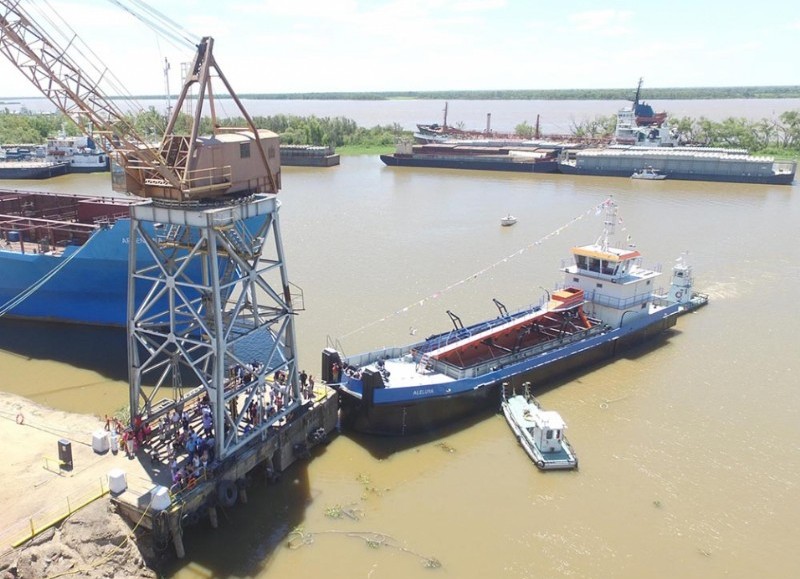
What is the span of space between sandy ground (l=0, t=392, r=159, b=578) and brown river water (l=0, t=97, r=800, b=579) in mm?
1617

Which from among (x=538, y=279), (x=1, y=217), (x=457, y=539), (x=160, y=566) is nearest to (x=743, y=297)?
(x=538, y=279)

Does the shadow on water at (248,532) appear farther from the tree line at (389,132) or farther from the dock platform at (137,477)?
the tree line at (389,132)

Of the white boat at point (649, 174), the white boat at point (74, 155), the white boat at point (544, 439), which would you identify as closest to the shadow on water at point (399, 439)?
the white boat at point (544, 439)

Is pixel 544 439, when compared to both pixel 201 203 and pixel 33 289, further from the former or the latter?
pixel 33 289

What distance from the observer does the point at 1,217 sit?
2942 cm

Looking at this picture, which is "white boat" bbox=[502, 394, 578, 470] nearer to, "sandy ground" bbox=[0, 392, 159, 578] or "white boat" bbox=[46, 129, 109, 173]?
"sandy ground" bbox=[0, 392, 159, 578]

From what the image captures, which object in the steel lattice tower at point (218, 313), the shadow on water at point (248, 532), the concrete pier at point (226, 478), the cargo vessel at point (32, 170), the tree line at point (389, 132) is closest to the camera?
the concrete pier at point (226, 478)

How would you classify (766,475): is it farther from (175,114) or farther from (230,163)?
(175,114)

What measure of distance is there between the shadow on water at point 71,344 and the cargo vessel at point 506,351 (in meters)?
8.42

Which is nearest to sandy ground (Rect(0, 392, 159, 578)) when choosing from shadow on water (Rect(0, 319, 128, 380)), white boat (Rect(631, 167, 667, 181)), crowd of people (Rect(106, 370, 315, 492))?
crowd of people (Rect(106, 370, 315, 492))

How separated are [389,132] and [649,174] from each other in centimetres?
5841

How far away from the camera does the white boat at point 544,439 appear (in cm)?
1667

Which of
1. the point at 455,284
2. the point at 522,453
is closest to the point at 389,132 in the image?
the point at 455,284

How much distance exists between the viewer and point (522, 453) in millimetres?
17375
